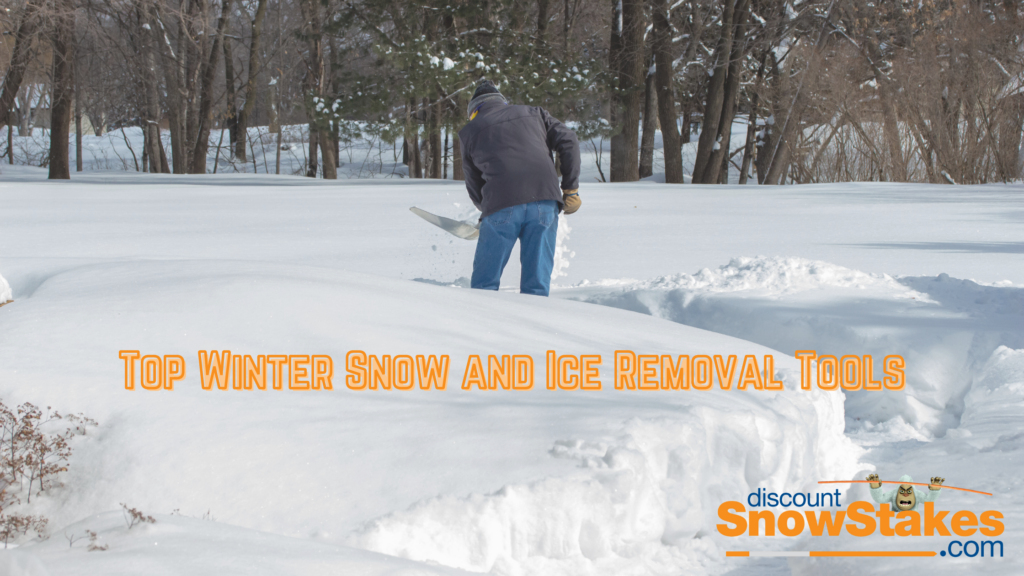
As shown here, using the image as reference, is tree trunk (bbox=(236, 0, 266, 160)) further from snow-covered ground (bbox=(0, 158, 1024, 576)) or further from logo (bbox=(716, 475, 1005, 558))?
logo (bbox=(716, 475, 1005, 558))

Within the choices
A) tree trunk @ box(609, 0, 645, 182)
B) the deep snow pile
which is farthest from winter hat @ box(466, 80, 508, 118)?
tree trunk @ box(609, 0, 645, 182)

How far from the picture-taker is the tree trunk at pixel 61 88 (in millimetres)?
12354

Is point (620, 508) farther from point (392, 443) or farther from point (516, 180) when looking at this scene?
point (516, 180)

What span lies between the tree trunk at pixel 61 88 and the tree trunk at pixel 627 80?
8579 mm

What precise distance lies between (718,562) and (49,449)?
1614 mm

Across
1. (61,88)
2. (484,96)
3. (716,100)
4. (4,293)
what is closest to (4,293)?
(4,293)

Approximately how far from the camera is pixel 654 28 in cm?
1339

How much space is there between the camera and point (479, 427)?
1956mm

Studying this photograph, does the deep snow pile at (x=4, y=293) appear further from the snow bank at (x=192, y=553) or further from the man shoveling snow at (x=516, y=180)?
the man shoveling snow at (x=516, y=180)
